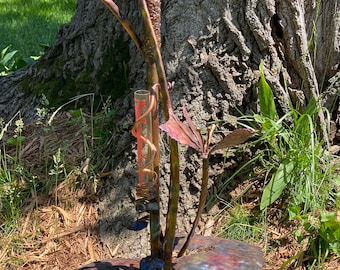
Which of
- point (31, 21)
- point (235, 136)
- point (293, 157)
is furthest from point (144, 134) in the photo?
point (31, 21)

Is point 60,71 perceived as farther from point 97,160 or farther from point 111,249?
Answer: point 111,249

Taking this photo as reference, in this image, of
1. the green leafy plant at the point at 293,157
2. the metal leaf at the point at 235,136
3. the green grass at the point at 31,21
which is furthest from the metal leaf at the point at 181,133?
the green grass at the point at 31,21

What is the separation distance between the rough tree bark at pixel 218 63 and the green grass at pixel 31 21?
9.53 ft

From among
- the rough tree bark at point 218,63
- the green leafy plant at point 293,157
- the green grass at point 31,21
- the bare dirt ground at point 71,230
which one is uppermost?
the green grass at point 31,21

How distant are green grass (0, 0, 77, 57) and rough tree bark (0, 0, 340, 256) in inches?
114

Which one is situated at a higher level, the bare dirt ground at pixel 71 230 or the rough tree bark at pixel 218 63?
the rough tree bark at pixel 218 63

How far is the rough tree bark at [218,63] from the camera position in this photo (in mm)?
2844

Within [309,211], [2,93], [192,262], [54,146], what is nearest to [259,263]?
[192,262]

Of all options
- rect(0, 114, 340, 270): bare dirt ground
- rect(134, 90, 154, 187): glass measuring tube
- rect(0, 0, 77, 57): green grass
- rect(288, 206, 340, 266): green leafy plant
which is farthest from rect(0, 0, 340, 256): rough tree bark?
rect(0, 0, 77, 57): green grass

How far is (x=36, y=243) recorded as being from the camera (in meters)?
2.85

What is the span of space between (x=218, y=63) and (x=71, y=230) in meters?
1.03

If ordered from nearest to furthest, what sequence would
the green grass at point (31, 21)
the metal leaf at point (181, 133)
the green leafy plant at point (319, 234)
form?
the metal leaf at point (181, 133) → the green leafy plant at point (319, 234) → the green grass at point (31, 21)

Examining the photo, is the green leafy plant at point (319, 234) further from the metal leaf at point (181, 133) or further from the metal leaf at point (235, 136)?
the metal leaf at point (181, 133)

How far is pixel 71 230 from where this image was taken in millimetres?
2902
